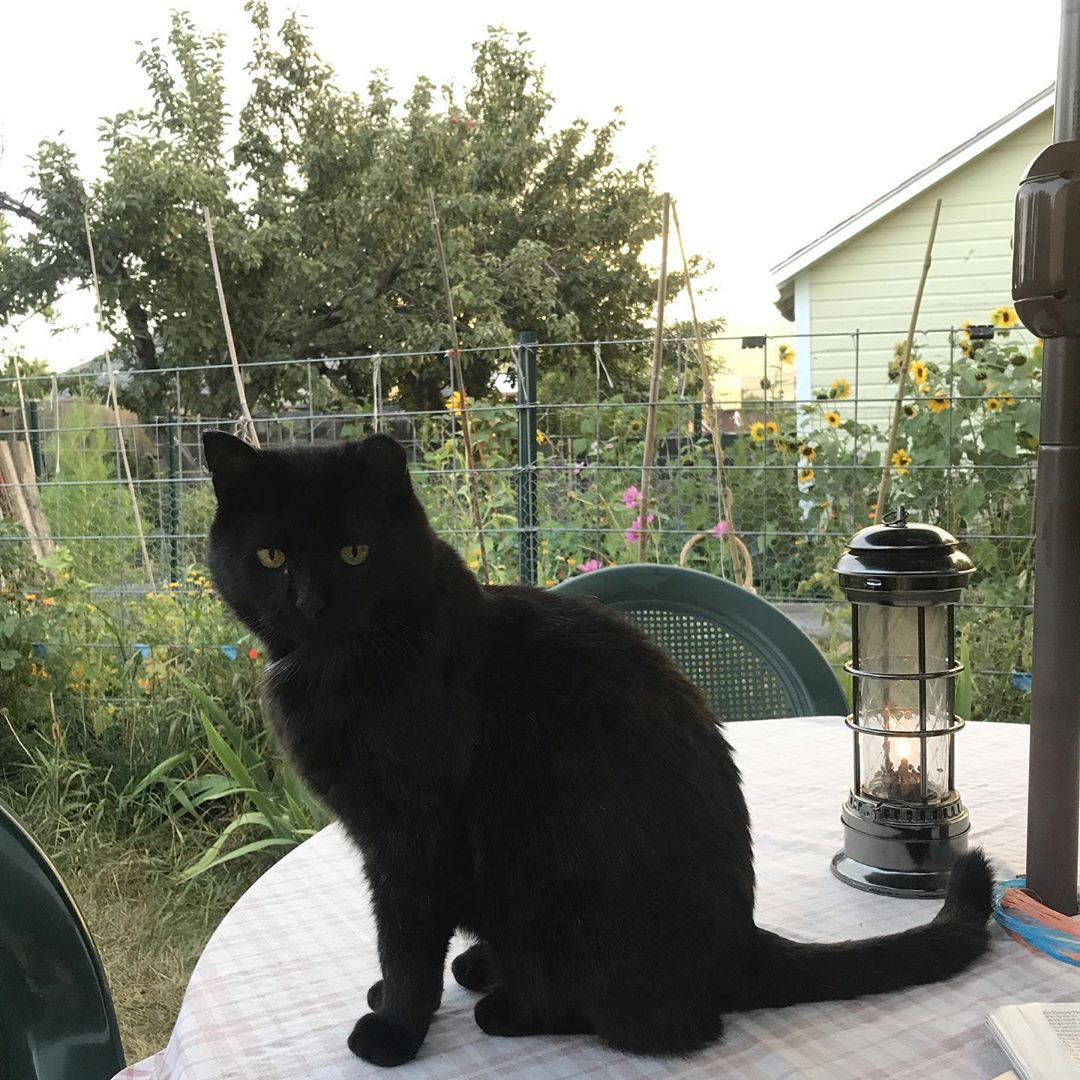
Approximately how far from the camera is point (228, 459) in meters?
0.83

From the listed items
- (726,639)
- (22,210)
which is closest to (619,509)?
(726,639)

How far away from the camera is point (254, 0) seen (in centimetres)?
1056

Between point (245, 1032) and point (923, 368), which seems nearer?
point (245, 1032)

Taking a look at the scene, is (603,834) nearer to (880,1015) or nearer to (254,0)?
(880,1015)

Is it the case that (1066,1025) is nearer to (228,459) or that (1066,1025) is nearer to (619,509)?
(228,459)

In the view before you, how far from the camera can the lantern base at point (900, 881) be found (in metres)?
0.90

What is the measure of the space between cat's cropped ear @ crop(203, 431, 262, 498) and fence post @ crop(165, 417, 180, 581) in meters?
2.42

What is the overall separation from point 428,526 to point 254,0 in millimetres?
11785

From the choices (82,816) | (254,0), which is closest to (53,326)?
(82,816)

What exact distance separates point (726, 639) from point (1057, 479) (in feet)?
2.88

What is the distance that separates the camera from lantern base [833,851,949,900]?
90 centimetres

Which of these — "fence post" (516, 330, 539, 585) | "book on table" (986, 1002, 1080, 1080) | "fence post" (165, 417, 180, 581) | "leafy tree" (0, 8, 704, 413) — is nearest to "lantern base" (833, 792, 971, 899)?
"book on table" (986, 1002, 1080, 1080)

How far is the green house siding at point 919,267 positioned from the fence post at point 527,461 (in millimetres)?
4344

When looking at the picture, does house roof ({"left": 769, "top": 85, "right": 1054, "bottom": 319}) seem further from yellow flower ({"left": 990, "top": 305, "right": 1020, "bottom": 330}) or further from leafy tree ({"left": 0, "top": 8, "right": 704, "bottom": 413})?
yellow flower ({"left": 990, "top": 305, "right": 1020, "bottom": 330})
